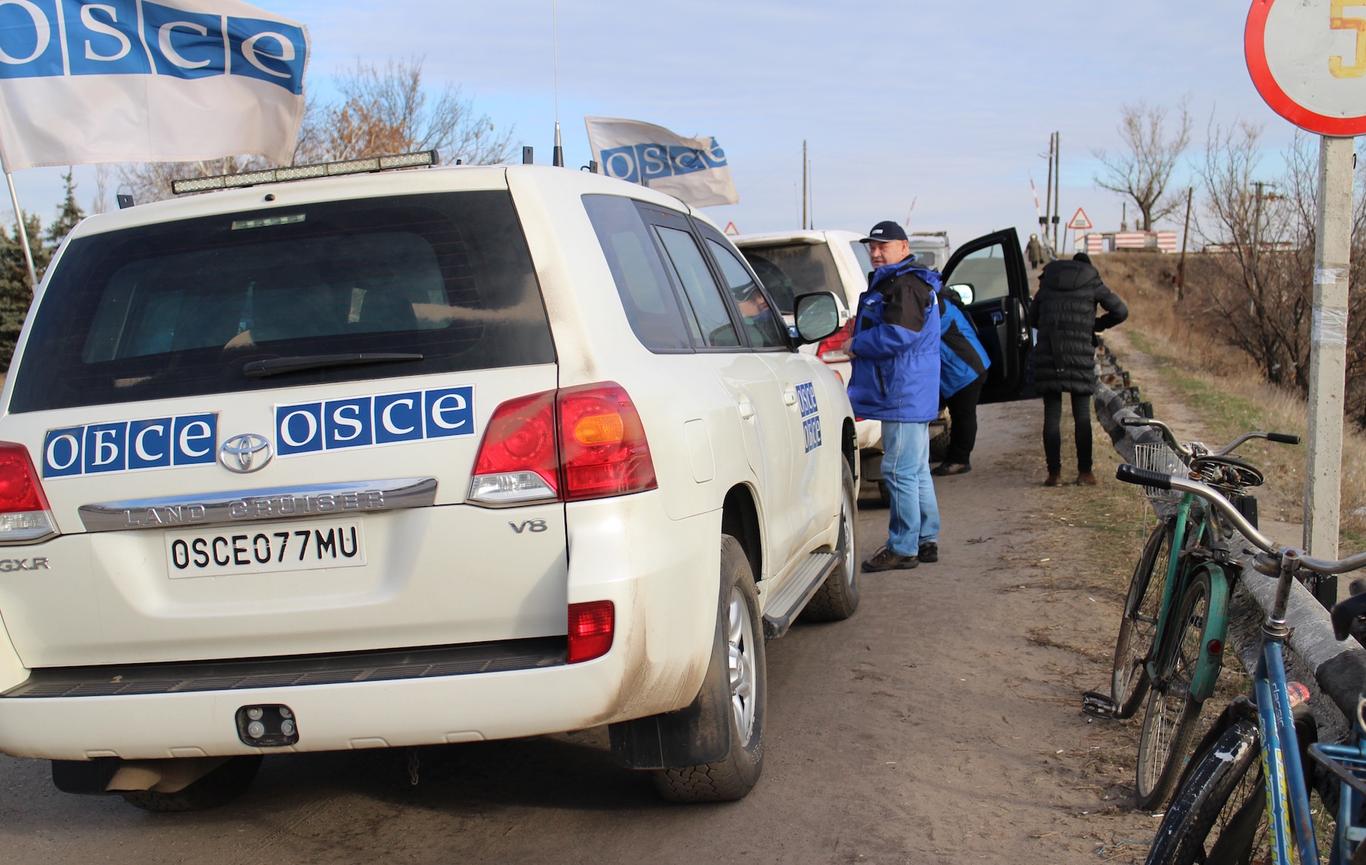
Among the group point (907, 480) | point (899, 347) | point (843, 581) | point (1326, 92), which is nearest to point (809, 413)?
point (843, 581)

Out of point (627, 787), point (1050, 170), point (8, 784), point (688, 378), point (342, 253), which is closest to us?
point (342, 253)

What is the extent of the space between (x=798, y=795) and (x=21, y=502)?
8.05 feet

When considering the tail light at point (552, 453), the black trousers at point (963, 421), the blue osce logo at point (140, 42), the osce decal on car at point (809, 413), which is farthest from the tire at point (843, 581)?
the black trousers at point (963, 421)

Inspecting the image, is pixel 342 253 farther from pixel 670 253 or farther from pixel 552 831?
pixel 552 831

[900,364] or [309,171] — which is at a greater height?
[309,171]

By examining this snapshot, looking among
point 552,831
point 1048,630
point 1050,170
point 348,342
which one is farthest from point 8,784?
point 1050,170

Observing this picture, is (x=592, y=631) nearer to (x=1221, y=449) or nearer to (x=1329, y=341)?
(x=1221, y=449)

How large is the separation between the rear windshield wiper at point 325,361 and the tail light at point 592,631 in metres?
0.82

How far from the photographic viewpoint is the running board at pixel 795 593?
469 centimetres

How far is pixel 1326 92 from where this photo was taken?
4.80 metres

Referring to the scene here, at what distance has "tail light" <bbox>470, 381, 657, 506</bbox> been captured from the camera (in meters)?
3.42

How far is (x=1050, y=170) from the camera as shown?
61719 millimetres

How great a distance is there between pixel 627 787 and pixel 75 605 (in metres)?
1.81

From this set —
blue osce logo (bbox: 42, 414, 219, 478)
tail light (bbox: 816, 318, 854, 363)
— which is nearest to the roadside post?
blue osce logo (bbox: 42, 414, 219, 478)
